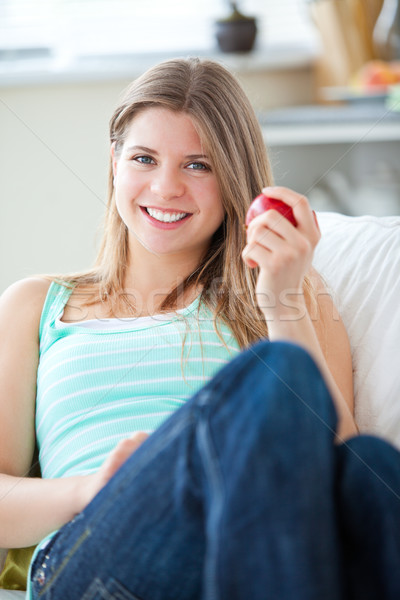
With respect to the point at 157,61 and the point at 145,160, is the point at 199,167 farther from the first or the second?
the point at 157,61

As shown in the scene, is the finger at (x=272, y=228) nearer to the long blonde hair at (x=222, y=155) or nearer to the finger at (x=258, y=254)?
the finger at (x=258, y=254)

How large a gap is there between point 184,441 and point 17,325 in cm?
57

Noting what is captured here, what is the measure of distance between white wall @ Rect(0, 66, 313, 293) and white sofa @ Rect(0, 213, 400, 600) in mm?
1395

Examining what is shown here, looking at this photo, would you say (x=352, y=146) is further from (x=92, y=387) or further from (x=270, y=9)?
(x=92, y=387)

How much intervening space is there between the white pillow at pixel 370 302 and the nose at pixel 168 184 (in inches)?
13.0

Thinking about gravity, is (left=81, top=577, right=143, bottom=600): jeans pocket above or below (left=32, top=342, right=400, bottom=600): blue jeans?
below

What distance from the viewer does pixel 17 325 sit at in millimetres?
1271

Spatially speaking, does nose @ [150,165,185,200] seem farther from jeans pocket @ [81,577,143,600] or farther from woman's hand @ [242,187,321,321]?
jeans pocket @ [81,577,143,600]

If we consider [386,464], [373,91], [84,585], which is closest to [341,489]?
[386,464]

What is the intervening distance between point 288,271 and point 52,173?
1801 mm

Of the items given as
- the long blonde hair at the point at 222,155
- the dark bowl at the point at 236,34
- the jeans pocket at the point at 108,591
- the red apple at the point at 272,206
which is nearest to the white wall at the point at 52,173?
the dark bowl at the point at 236,34

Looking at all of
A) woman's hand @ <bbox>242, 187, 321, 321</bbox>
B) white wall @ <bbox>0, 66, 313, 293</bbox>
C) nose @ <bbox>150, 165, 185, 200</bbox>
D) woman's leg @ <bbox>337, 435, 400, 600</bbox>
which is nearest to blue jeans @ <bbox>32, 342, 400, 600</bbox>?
woman's leg @ <bbox>337, 435, 400, 600</bbox>

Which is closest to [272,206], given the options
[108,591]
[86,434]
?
[86,434]

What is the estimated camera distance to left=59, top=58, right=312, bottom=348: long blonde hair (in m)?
1.25
